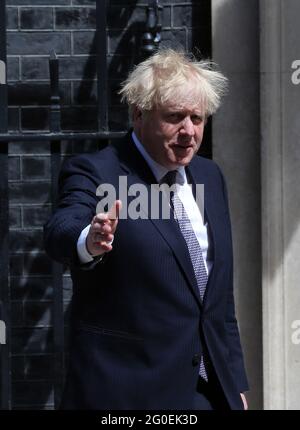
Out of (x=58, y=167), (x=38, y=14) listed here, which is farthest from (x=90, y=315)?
(x=38, y=14)

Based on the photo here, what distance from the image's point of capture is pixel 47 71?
468 centimetres

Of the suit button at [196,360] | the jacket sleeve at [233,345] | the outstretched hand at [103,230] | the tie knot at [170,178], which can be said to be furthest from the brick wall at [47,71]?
the outstretched hand at [103,230]

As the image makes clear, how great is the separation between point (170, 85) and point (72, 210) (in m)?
0.50

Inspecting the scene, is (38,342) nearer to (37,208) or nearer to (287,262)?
(37,208)

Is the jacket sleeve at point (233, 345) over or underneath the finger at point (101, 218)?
underneath

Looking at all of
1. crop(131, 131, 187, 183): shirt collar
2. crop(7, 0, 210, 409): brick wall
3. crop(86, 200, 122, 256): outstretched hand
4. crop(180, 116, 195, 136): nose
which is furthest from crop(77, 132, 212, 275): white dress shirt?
crop(7, 0, 210, 409): brick wall

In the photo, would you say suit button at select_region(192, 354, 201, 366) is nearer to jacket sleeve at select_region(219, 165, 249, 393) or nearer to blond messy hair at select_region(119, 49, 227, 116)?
jacket sleeve at select_region(219, 165, 249, 393)

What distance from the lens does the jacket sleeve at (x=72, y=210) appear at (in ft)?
9.75

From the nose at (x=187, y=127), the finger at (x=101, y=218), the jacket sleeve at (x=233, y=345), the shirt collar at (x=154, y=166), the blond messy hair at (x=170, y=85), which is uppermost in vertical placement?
the blond messy hair at (x=170, y=85)

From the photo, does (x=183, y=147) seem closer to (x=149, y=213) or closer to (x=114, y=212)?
(x=149, y=213)

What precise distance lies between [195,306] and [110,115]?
170 centimetres

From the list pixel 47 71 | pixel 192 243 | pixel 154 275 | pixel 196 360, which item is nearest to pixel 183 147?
pixel 192 243

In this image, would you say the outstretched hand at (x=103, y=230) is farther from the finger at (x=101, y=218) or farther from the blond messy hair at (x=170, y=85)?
the blond messy hair at (x=170, y=85)

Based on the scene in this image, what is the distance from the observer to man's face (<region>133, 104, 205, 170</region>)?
3201mm
